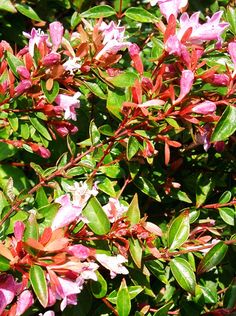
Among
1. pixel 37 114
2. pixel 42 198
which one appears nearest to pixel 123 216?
pixel 42 198

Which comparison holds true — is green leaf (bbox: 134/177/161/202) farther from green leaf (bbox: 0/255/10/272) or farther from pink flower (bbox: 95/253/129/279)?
green leaf (bbox: 0/255/10/272)

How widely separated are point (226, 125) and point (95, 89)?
0.39 metres

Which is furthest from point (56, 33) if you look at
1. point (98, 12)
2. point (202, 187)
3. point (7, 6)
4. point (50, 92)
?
point (202, 187)

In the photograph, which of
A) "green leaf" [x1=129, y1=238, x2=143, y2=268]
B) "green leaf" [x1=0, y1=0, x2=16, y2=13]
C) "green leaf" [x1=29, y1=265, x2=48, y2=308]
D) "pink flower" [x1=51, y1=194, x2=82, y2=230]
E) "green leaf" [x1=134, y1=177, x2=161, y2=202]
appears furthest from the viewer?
"green leaf" [x1=0, y1=0, x2=16, y2=13]

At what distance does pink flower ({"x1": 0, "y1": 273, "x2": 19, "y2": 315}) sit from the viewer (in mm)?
1226

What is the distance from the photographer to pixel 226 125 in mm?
1442

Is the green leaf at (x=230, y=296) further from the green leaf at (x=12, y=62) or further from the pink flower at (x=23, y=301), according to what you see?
the green leaf at (x=12, y=62)

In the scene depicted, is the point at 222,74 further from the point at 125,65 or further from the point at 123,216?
the point at 125,65

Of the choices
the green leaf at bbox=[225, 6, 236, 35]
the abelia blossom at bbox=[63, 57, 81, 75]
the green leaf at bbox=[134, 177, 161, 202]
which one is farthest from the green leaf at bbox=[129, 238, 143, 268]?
the green leaf at bbox=[225, 6, 236, 35]

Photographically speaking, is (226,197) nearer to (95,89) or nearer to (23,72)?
(95,89)

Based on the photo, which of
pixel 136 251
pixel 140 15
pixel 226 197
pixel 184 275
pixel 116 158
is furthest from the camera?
pixel 140 15

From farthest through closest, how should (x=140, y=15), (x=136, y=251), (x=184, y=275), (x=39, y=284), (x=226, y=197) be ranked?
1. (x=140, y=15)
2. (x=226, y=197)
3. (x=184, y=275)
4. (x=136, y=251)
5. (x=39, y=284)

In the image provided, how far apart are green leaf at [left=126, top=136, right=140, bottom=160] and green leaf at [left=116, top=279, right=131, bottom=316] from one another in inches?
12.9

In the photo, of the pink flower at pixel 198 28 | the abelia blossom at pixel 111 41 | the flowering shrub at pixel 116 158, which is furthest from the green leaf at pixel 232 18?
the abelia blossom at pixel 111 41
